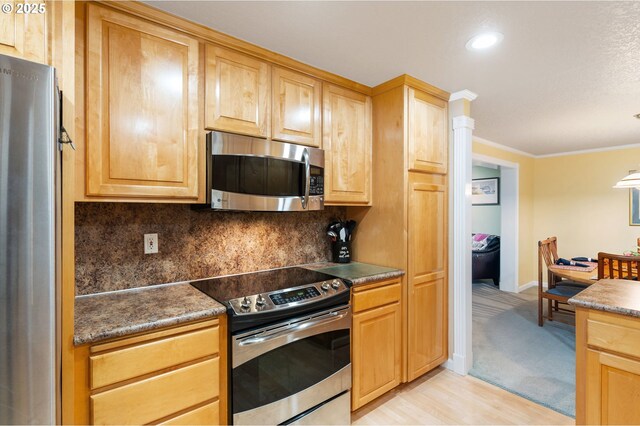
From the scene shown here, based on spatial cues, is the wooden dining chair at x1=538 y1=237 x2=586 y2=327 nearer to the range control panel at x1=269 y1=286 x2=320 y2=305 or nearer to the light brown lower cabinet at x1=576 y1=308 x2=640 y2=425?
the light brown lower cabinet at x1=576 y1=308 x2=640 y2=425

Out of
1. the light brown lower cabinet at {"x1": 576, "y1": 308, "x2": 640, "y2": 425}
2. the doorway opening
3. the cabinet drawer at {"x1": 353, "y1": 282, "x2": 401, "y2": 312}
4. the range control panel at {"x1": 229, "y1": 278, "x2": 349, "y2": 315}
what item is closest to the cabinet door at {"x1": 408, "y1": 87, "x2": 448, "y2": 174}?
the cabinet drawer at {"x1": 353, "y1": 282, "x2": 401, "y2": 312}

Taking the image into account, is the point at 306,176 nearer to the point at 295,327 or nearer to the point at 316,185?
the point at 316,185

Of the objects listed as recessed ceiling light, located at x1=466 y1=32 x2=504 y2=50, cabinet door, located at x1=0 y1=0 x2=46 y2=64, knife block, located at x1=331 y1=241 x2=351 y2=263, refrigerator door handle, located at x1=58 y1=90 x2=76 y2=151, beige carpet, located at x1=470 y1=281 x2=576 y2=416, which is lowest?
beige carpet, located at x1=470 y1=281 x2=576 y2=416

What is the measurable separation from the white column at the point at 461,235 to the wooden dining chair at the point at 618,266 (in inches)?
49.9

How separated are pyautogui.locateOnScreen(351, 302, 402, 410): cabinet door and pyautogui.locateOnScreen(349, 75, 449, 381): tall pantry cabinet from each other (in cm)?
10

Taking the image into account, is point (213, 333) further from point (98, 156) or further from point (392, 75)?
point (392, 75)

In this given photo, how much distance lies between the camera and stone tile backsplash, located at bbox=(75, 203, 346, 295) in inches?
65.9

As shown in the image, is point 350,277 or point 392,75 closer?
point 350,277

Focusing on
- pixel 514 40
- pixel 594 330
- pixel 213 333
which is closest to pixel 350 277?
pixel 213 333

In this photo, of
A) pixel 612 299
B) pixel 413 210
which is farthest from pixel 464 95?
pixel 612 299

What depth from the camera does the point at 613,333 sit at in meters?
1.42

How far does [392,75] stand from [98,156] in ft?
6.28

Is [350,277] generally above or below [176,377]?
above

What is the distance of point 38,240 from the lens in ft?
3.04
